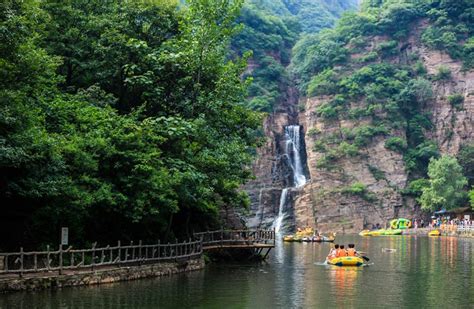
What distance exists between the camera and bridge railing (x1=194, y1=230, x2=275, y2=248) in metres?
39.1

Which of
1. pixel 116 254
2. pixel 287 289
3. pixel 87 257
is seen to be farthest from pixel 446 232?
pixel 87 257

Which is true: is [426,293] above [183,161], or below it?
below

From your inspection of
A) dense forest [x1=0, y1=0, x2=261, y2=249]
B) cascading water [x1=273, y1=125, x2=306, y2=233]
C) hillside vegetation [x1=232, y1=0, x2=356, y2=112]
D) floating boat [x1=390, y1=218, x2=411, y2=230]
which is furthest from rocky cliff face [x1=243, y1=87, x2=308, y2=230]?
dense forest [x1=0, y1=0, x2=261, y2=249]

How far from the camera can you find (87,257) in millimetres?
28469

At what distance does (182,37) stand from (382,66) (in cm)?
6787

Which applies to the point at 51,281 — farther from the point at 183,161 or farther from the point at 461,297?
the point at 461,297

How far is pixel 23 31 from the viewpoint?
24.1m

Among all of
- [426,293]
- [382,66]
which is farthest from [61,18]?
[382,66]

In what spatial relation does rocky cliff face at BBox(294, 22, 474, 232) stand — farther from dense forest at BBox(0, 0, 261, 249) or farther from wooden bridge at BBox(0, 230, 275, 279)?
dense forest at BBox(0, 0, 261, 249)

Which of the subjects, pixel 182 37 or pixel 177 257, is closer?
pixel 177 257

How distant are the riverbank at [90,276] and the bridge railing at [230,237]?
4995 millimetres

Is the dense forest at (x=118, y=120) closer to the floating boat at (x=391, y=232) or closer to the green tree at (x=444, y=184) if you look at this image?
the floating boat at (x=391, y=232)

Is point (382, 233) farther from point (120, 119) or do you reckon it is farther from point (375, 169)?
point (120, 119)

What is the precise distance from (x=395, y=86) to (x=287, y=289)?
74385 millimetres
